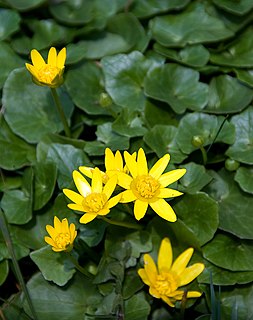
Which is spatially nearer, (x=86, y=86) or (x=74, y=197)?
(x=74, y=197)

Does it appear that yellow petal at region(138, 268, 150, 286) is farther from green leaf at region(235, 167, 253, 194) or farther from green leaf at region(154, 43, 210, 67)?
green leaf at region(154, 43, 210, 67)

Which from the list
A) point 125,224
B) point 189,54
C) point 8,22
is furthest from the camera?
point 8,22

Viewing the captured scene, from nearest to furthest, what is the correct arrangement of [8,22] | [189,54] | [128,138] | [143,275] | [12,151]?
[143,275] → [128,138] → [12,151] → [189,54] → [8,22]

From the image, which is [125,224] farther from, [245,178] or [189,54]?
[189,54]

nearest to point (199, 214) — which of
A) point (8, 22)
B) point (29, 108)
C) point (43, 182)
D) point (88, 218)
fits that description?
point (88, 218)

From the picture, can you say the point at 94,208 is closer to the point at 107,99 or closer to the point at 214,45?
the point at 107,99

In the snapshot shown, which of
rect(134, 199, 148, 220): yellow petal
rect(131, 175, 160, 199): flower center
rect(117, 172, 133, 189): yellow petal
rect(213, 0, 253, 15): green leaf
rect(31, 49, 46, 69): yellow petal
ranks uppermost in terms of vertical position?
rect(213, 0, 253, 15): green leaf

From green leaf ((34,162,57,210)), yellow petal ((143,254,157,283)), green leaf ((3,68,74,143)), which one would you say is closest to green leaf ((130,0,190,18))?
green leaf ((3,68,74,143))
